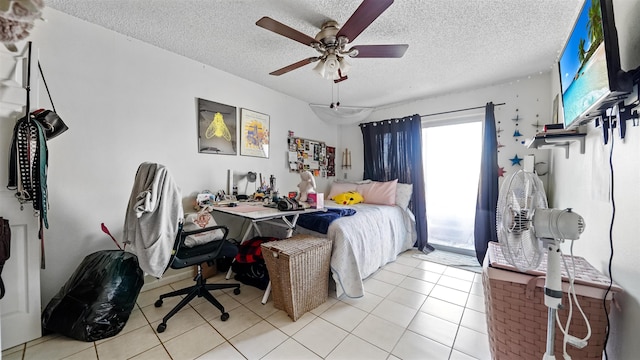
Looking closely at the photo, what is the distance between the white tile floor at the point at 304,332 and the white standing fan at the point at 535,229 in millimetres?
841

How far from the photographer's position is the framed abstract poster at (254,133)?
283 centimetres

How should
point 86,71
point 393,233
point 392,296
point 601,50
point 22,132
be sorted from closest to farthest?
point 601,50, point 22,132, point 86,71, point 392,296, point 393,233

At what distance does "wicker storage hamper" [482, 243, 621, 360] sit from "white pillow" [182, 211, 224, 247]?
1.94 m

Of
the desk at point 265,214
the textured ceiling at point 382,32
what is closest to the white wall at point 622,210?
the textured ceiling at point 382,32

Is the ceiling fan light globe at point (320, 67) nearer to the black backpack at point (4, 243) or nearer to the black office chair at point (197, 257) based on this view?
the black office chair at point (197, 257)

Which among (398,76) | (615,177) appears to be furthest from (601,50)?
(398,76)

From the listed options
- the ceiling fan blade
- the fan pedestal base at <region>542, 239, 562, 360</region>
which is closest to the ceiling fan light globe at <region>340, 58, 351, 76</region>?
the ceiling fan blade

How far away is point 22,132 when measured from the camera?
132cm

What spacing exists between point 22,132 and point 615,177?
3.09 metres

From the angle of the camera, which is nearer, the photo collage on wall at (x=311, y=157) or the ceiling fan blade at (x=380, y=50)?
the ceiling fan blade at (x=380, y=50)

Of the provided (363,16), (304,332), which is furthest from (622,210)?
(304,332)

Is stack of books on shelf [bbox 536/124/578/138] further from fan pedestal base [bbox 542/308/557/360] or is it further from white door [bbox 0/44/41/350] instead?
white door [bbox 0/44/41/350]

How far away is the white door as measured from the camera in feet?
4.34

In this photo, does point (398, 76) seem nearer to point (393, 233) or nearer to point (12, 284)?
point (393, 233)
